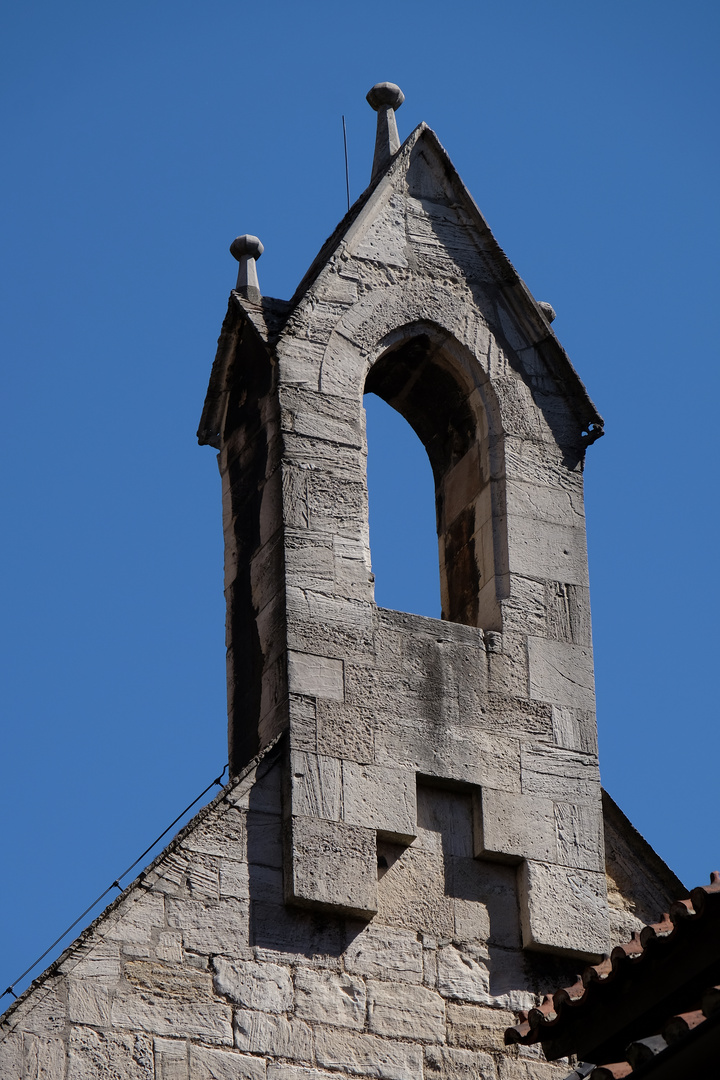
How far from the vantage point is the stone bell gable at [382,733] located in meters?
9.92

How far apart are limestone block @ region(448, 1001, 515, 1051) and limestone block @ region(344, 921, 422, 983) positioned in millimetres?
248

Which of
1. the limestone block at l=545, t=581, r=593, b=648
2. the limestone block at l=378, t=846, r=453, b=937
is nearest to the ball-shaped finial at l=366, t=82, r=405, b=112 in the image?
the limestone block at l=545, t=581, r=593, b=648

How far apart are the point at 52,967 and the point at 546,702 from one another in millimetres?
2966

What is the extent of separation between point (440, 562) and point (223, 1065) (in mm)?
3396

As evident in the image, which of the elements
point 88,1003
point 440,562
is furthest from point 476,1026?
point 440,562

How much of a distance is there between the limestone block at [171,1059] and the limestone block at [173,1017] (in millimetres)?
36

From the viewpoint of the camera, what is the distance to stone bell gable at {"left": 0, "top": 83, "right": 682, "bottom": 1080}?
9.92m

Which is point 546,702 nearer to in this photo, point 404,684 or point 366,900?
point 404,684

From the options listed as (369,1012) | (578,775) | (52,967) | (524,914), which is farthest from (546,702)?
(52,967)

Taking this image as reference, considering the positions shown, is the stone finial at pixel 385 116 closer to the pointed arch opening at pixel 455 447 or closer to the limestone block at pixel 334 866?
the pointed arch opening at pixel 455 447

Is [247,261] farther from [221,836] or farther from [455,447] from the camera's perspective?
[221,836]

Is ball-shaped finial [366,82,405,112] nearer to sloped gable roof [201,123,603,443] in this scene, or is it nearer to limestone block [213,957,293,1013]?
sloped gable roof [201,123,603,443]

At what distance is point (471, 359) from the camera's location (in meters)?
12.1

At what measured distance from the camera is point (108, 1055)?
9570 millimetres
